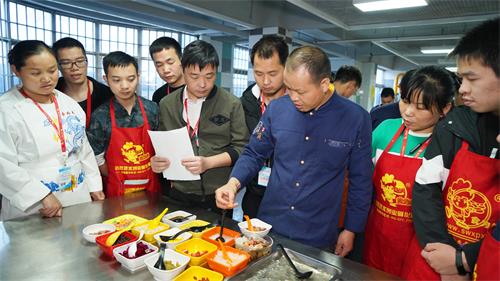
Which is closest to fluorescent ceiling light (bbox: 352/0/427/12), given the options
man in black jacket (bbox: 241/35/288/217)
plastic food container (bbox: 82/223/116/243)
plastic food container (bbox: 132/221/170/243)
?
man in black jacket (bbox: 241/35/288/217)

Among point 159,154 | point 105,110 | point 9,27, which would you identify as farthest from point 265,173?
point 9,27

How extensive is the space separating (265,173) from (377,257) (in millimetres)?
734

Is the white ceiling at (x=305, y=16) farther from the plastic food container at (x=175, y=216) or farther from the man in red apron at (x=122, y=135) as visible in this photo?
the plastic food container at (x=175, y=216)

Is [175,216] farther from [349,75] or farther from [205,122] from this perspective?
[349,75]

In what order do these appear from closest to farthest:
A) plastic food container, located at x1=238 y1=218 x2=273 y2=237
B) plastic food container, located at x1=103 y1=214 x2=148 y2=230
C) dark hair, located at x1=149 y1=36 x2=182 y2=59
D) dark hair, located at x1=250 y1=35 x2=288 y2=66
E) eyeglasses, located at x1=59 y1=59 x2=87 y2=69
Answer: plastic food container, located at x1=238 y1=218 x2=273 y2=237, plastic food container, located at x1=103 y1=214 x2=148 y2=230, dark hair, located at x1=250 y1=35 x2=288 y2=66, eyeglasses, located at x1=59 y1=59 x2=87 y2=69, dark hair, located at x1=149 y1=36 x2=182 y2=59

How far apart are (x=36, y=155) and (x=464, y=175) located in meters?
1.87

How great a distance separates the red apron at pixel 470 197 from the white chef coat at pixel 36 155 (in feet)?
5.64

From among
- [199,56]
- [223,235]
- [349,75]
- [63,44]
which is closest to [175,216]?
[223,235]

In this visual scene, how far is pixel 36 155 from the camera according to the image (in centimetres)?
155

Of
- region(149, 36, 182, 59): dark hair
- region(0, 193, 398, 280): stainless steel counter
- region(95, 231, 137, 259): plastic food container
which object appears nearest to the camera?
region(0, 193, 398, 280): stainless steel counter

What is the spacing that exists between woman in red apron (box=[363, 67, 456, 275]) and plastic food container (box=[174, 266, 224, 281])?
966 millimetres

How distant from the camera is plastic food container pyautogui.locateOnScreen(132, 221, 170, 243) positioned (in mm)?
1249

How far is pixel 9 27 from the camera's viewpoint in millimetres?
6316

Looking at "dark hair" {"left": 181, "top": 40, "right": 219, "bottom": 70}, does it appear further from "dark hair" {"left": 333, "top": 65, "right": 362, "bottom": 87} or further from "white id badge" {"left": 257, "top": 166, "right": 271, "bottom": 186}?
"dark hair" {"left": 333, "top": 65, "right": 362, "bottom": 87}
